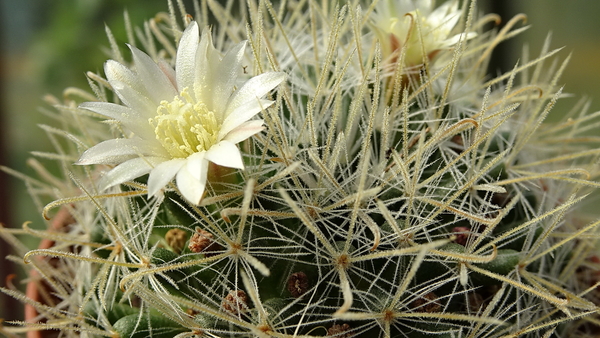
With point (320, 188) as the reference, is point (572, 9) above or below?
below

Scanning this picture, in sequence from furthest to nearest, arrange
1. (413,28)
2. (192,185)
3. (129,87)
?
(413,28) → (129,87) → (192,185)

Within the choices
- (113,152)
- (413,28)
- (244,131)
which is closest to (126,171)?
(113,152)

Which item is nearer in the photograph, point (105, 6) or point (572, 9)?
point (105, 6)

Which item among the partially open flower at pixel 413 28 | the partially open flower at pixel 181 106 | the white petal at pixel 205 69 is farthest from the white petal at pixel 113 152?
the partially open flower at pixel 413 28

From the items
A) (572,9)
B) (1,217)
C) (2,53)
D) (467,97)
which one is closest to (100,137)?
(467,97)

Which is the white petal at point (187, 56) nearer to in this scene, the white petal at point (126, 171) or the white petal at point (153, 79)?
the white petal at point (153, 79)

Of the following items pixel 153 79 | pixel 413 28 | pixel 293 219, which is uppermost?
pixel 153 79

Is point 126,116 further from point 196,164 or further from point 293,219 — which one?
point 293,219

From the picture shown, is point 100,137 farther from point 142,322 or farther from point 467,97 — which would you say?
point 467,97
